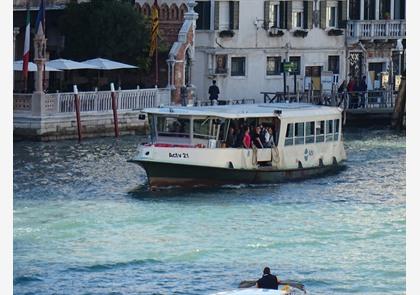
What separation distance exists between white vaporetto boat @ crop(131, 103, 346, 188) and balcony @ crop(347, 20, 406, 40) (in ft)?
30.3

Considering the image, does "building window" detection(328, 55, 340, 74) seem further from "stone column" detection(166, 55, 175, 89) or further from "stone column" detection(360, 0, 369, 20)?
"stone column" detection(166, 55, 175, 89)

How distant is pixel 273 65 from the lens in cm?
3089

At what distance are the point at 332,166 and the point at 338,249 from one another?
19.4 ft

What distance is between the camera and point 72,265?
16.2 meters

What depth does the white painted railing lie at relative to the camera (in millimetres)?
25312

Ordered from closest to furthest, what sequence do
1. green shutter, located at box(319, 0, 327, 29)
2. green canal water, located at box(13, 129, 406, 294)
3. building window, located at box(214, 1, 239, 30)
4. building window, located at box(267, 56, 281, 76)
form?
1. green canal water, located at box(13, 129, 406, 294)
2. building window, located at box(214, 1, 239, 30)
3. building window, located at box(267, 56, 281, 76)
4. green shutter, located at box(319, 0, 327, 29)

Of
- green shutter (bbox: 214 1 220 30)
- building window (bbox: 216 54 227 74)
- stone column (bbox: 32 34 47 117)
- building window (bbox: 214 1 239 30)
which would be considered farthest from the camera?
building window (bbox: 214 1 239 30)

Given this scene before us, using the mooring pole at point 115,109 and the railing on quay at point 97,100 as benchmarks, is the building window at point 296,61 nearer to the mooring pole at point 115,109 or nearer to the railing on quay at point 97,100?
the railing on quay at point 97,100

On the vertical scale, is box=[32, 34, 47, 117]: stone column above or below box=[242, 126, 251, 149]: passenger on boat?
above

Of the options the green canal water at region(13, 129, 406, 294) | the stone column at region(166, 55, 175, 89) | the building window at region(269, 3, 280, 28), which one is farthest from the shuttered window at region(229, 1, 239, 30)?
the green canal water at region(13, 129, 406, 294)

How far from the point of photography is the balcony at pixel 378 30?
105 ft

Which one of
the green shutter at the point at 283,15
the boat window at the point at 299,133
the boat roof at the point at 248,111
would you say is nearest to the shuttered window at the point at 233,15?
the green shutter at the point at 283,15

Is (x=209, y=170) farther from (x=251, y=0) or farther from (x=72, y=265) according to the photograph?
(x=251, y=0)

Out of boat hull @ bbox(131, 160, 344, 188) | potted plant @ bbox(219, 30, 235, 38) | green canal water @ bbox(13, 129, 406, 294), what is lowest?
green canal water @ bbox(13, 129, 406, 294)
